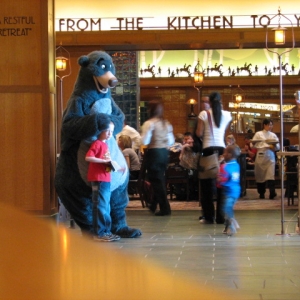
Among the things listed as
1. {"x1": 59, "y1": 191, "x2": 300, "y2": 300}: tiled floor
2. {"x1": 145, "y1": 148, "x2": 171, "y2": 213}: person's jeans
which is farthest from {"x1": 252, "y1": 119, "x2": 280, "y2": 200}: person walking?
{"x1": 145, "y1": 148, "x2": 171, "y2": 213}: person's jeans

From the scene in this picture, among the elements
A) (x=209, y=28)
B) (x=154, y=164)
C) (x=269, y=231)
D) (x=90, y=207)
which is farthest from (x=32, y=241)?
(x=209, y=28)

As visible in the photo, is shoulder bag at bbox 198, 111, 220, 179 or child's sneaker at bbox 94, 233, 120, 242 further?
shoulder bag at bbox 198, 111, 220, 179

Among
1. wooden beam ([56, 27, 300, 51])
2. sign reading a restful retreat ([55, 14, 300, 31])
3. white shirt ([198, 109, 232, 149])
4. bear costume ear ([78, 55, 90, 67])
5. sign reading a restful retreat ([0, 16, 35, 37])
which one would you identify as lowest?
white shirt ([198, 109, 232, 149])

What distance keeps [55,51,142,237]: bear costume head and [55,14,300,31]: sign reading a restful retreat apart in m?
6.23

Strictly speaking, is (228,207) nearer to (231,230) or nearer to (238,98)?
(231,230)

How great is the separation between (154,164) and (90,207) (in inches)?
92.4

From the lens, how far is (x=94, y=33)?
13.1 metres

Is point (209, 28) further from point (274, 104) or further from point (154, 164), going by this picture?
point (274, 104)

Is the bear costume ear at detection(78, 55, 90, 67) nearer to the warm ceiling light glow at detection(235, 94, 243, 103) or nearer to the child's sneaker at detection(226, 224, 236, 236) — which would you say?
the child's sneaker at detection(226, 224, 236, 236)

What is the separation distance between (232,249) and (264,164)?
7.02 meters

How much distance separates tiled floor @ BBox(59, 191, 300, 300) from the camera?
4.59m

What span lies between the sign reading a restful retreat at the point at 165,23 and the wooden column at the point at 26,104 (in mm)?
5077

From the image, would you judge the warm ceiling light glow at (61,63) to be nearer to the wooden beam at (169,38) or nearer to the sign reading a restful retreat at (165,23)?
the wooden beam at (169,38)

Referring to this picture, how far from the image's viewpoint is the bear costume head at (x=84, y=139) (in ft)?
22.1
